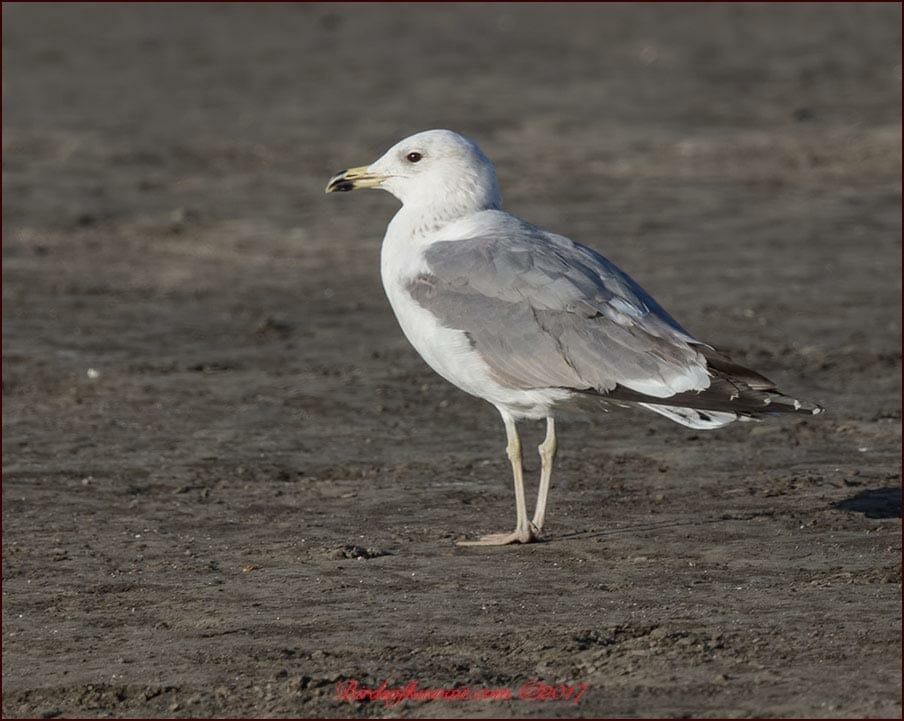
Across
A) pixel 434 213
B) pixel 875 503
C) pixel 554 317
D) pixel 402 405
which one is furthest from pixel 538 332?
pixel 402 405

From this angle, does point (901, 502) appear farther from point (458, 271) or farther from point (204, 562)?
point (204, 562)

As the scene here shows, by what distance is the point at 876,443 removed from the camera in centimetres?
871

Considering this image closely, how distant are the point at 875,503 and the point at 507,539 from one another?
5.62 ft

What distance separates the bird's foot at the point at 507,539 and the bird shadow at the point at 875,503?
1.42 metres

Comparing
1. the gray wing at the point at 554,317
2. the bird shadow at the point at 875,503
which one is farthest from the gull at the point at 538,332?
the bird shadow at the point at 875,503

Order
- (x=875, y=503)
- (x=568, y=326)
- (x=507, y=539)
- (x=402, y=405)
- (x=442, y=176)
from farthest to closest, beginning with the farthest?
(x=402, y=405) < (x=442, y=176) < (x=875, y=503) < (x=507, y=539) < (x=568, y=326)

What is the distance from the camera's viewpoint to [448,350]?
715cm

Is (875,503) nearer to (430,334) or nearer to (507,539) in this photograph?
(507,539)

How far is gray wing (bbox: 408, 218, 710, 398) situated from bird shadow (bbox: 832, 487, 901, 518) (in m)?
1.24

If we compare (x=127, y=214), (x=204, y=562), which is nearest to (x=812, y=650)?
(x=204, y=562)

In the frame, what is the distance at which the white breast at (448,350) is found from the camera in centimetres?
706

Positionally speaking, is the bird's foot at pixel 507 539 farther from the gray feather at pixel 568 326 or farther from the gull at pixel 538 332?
the gray feather at pixel 568 326

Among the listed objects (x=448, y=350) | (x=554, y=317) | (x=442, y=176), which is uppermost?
(x=442, y=176)

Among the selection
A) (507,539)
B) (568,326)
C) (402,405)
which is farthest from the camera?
(402,405)
